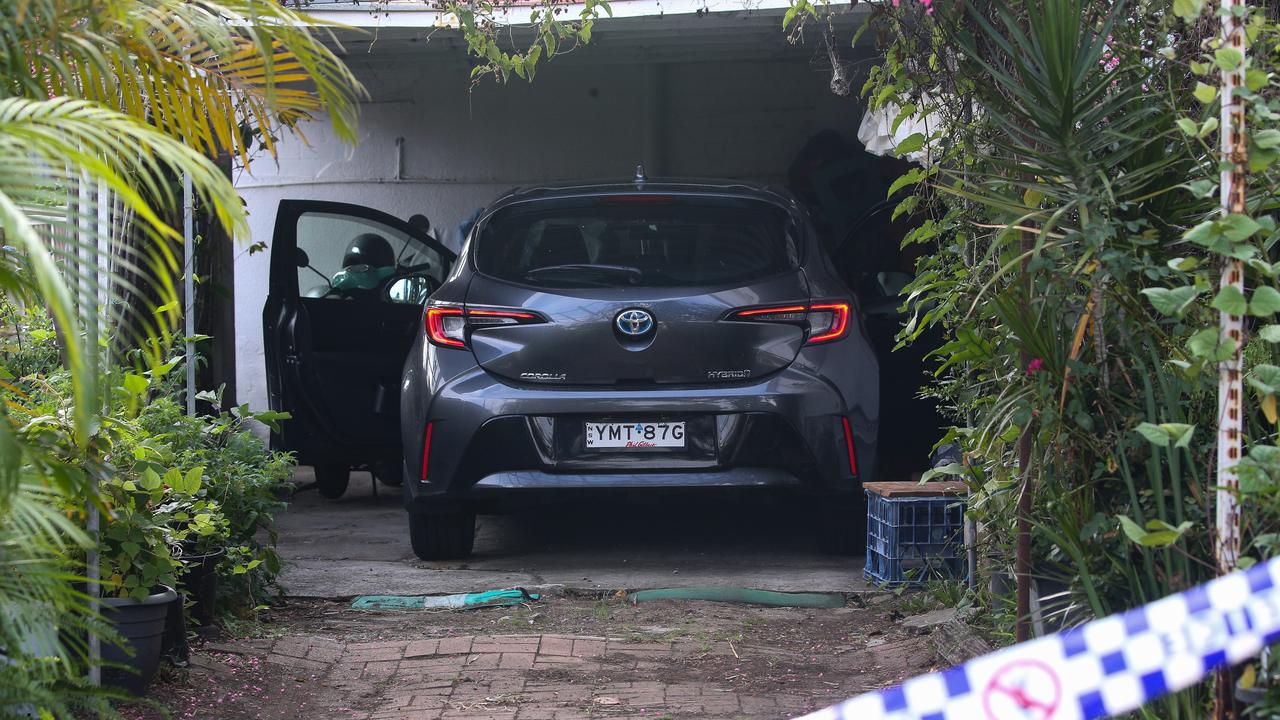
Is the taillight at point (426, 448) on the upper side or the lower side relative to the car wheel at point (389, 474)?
upper

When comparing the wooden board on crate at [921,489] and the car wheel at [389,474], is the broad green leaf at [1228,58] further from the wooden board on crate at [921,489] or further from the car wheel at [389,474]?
the car wheel at [389,474]

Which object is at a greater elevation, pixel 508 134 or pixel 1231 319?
pixel 508 134

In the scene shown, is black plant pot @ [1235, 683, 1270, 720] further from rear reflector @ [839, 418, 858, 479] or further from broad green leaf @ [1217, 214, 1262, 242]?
rear reflector @ [839, 418, 858, 479]

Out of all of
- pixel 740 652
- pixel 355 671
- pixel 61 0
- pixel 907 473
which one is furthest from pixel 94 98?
pixel 907 473

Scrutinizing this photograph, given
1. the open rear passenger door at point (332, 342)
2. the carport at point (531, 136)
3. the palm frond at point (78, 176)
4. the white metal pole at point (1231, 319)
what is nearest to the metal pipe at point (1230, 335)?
the white metal pole at point (1231, 319)

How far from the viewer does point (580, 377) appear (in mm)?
5477

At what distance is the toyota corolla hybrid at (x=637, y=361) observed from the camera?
17.9 feet

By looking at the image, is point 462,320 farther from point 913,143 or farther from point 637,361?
point 913,143

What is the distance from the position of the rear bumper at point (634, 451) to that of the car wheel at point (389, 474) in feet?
8.75

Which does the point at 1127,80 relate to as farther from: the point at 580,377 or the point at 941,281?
the point at 580,377

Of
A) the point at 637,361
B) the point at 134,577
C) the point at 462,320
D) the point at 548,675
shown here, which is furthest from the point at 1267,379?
the point at 462,320

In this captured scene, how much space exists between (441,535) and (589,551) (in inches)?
27.9

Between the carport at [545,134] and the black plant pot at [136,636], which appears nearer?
the black plant pot at [136,636]

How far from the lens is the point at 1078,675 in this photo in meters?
1.67
